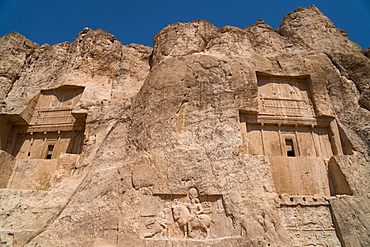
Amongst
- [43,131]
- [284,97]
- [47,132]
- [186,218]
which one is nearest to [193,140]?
[186,218]

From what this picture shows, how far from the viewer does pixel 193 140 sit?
9.91 m

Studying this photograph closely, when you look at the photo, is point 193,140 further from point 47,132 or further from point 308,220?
point 47,132

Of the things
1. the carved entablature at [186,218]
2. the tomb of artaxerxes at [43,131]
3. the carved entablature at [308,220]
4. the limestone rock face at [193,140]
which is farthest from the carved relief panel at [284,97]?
the tomb of artaxerxes at [43,131]

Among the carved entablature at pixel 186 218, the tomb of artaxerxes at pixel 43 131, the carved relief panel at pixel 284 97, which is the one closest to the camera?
the carved entablature at pixel 186 218

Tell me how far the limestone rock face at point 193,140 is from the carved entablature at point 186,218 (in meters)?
0.03

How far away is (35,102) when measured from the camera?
13.7m

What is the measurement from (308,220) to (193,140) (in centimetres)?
459

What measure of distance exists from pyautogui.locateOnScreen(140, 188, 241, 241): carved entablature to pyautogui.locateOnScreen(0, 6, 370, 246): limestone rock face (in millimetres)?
33

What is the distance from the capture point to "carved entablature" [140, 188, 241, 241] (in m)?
8.63

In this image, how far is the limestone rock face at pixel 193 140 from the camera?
8.77 meters

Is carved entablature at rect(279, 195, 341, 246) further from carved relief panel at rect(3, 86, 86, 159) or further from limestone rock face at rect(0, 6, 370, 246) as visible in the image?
carved relief panel at rect(3, 86, 86, 159)

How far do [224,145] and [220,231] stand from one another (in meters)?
2.83

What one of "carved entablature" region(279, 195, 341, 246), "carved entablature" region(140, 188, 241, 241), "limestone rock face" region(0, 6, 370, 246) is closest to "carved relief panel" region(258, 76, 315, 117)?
"limestone rock face" region(0, 6, 370, 246)

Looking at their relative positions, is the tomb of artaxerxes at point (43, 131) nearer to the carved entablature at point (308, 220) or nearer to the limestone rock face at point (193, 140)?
the limestone rock face at point (193, 140)
